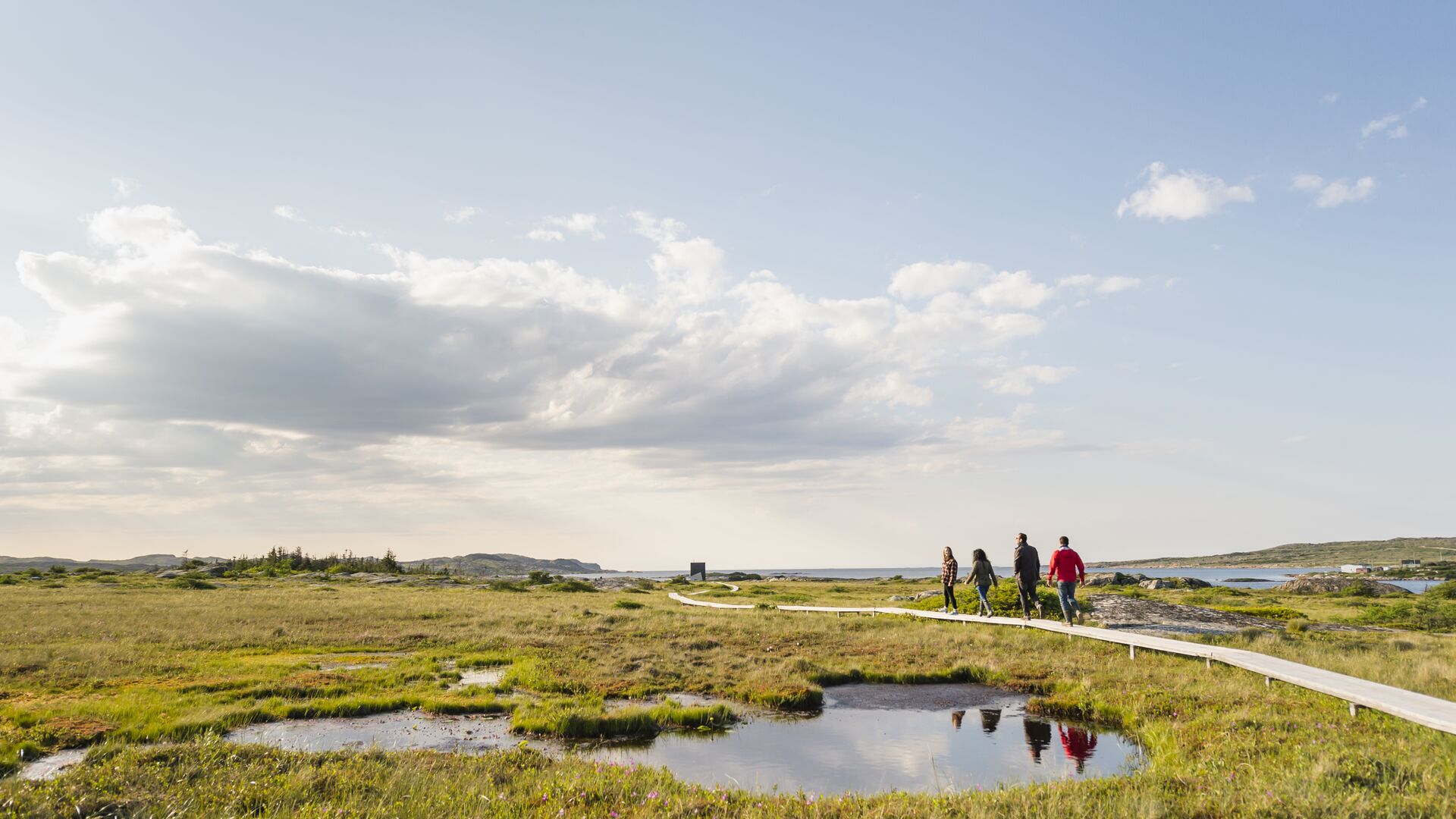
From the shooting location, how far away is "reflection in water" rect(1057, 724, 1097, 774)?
37.1 feet

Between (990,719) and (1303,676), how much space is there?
610 centimetres

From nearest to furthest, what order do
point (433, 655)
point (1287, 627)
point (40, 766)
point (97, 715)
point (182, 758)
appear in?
point (182, 758) < point (40, 766) < point (97, 715) < point (433, 655) < point (1287, 627)

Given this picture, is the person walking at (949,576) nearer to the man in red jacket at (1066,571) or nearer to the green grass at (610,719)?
the man in red jacket at (1066,571)

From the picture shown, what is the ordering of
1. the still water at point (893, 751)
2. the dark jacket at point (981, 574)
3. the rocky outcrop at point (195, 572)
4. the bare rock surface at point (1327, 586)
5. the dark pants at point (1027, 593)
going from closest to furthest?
the still water at point (893, 751)
the dark pants at point (1027, 593)
the dark jacket at point (981, 574)
the bare rock surface at point (1327, 586)
the rocky outcrop at point (195, 572)

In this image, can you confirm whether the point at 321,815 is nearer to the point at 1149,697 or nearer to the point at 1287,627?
the point at 1149,697

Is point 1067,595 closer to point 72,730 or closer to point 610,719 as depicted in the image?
point 610,719

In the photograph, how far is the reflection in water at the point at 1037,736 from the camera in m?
11.7

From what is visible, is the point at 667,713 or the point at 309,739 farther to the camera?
the point at 667,713

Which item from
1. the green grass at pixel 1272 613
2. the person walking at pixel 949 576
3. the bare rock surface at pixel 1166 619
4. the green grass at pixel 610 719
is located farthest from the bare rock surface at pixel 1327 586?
the green grass at pixel 610 719

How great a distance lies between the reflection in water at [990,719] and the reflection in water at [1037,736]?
529 millimetres

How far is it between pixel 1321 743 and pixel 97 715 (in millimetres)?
20701

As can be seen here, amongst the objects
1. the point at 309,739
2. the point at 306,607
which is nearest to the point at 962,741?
the point at 309,739

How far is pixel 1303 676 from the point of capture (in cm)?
1405

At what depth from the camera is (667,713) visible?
14.4m
